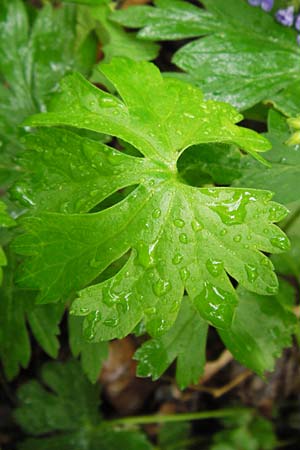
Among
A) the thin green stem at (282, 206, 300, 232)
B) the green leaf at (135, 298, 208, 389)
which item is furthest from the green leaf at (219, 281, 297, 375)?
the thin green stem at (282, 206, 300, 232)

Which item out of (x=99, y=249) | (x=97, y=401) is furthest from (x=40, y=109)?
(x=97, y=401)

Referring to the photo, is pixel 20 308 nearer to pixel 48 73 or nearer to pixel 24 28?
pixel 48 73

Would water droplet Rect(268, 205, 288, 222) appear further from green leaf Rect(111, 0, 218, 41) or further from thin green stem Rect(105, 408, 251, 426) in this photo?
thin green stem Rect(105, 408, 251, 426)

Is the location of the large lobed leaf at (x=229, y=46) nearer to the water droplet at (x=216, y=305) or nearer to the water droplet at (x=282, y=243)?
the water droplet at (x=282, y=243)

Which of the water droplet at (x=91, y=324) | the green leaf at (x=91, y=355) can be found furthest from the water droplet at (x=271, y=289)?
the green leaf at (x=91, y=355)

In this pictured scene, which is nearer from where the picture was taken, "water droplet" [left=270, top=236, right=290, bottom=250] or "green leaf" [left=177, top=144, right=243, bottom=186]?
"water droplet" [left=270, top=236, right=290, bottom=250]

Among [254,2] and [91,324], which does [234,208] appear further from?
[254,2]
